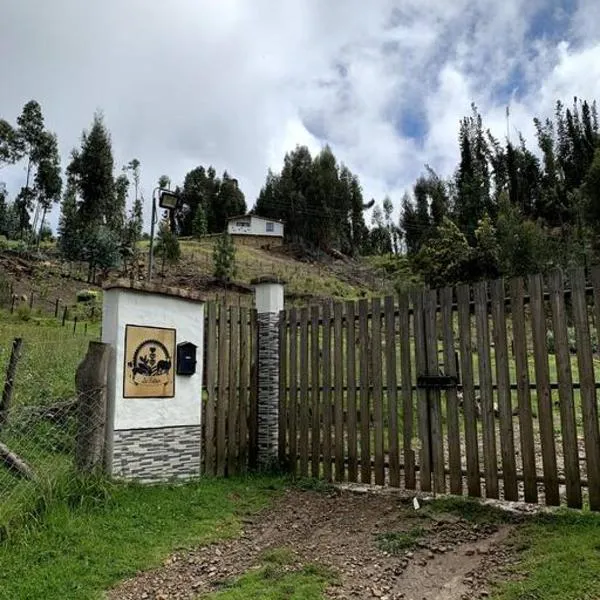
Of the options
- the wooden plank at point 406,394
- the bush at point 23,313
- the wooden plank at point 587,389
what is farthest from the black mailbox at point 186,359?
the bush at point 23,313

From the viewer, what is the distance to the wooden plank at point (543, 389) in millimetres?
3434

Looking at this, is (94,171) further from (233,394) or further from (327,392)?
(327,392)

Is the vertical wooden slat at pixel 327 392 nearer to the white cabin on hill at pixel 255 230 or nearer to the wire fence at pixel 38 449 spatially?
the wire fence at pixel 38 449

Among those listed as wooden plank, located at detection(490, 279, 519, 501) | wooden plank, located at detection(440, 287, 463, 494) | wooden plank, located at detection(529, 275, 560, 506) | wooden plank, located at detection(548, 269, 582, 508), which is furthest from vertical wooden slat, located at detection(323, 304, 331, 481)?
wooden plank, located at detection(548, 269, 582, 508)

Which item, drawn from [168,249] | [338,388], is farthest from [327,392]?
[168,249]

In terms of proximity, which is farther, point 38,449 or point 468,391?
point 38,449

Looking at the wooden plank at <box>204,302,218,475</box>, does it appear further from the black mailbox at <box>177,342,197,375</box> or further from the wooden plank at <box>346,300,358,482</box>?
the wooden plank at <box>346,300,358,482</box>

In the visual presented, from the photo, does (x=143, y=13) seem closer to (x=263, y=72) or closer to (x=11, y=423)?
(x=263, y=72)

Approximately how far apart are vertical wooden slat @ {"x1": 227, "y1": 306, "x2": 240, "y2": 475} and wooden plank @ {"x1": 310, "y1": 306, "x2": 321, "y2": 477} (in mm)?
757

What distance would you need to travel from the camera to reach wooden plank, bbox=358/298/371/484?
4461mm

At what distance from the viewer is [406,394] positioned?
13.9ft

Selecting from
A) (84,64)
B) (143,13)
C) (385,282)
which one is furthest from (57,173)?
(143,13)

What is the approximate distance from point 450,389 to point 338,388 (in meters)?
1.12

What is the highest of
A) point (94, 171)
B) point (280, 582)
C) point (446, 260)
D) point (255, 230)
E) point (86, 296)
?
point (255, 230)
